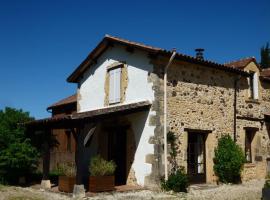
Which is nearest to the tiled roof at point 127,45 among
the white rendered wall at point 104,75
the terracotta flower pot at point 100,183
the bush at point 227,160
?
the white rendered wall at point 104,75

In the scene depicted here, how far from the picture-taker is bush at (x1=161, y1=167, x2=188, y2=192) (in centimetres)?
1120

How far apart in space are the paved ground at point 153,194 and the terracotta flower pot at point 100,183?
0.31 metres

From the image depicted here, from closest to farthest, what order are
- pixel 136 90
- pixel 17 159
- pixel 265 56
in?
pixel 17 159
pixel 136 90
pixel 265 56

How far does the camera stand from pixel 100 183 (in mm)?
10867

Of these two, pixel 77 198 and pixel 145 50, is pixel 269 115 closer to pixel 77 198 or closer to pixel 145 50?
pixel 145 50

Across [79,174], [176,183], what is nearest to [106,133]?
[79,174]

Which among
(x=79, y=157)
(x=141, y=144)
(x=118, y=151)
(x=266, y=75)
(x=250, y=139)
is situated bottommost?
(x=79, y=157)

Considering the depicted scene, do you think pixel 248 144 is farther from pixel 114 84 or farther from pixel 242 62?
pixel 114 84

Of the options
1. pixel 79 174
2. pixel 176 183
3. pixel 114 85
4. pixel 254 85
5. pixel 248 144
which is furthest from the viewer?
pixel 254 85

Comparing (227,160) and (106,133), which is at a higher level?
(106,133)

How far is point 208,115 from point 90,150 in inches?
203

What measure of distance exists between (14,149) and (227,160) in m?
8.06

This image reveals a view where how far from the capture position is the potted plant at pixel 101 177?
426 inches

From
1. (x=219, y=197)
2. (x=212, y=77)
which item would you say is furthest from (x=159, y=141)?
(x=212, y=77)
